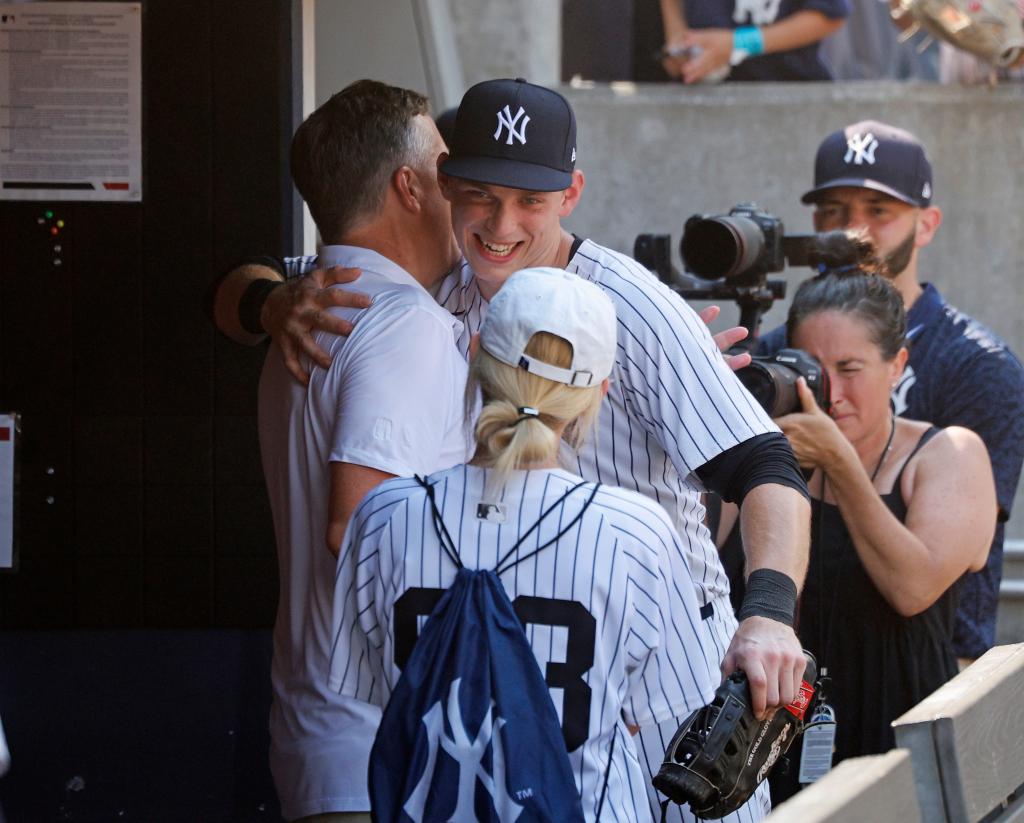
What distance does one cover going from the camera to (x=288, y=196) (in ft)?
12.0

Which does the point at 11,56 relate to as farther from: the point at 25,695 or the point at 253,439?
the point at 25,695

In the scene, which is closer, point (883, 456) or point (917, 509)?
point (917, 509)

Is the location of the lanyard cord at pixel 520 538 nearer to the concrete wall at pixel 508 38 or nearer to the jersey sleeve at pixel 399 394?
the jersey sleeve at pixel 399 394

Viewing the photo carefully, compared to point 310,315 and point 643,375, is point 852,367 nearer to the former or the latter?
point 643,375

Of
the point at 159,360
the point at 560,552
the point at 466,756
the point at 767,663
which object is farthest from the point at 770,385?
the point at 159,360

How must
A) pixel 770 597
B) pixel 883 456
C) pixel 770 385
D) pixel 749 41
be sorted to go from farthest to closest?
1. pixel 749 41
2. pixel 883 456
3. pixel 770 385
4. pixel 770 597

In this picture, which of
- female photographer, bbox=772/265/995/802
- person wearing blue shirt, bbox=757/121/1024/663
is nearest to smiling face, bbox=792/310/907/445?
female photographer, bbox=772/265/995/802

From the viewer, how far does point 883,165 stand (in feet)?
13.2

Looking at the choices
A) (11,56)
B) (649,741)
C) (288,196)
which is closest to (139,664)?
(288,196)

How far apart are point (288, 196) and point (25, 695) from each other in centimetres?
143

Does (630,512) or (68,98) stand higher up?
(68,98)

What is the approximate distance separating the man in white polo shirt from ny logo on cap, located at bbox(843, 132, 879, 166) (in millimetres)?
1804

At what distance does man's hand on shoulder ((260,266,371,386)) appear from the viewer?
2330mm

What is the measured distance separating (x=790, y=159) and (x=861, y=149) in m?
1.61
